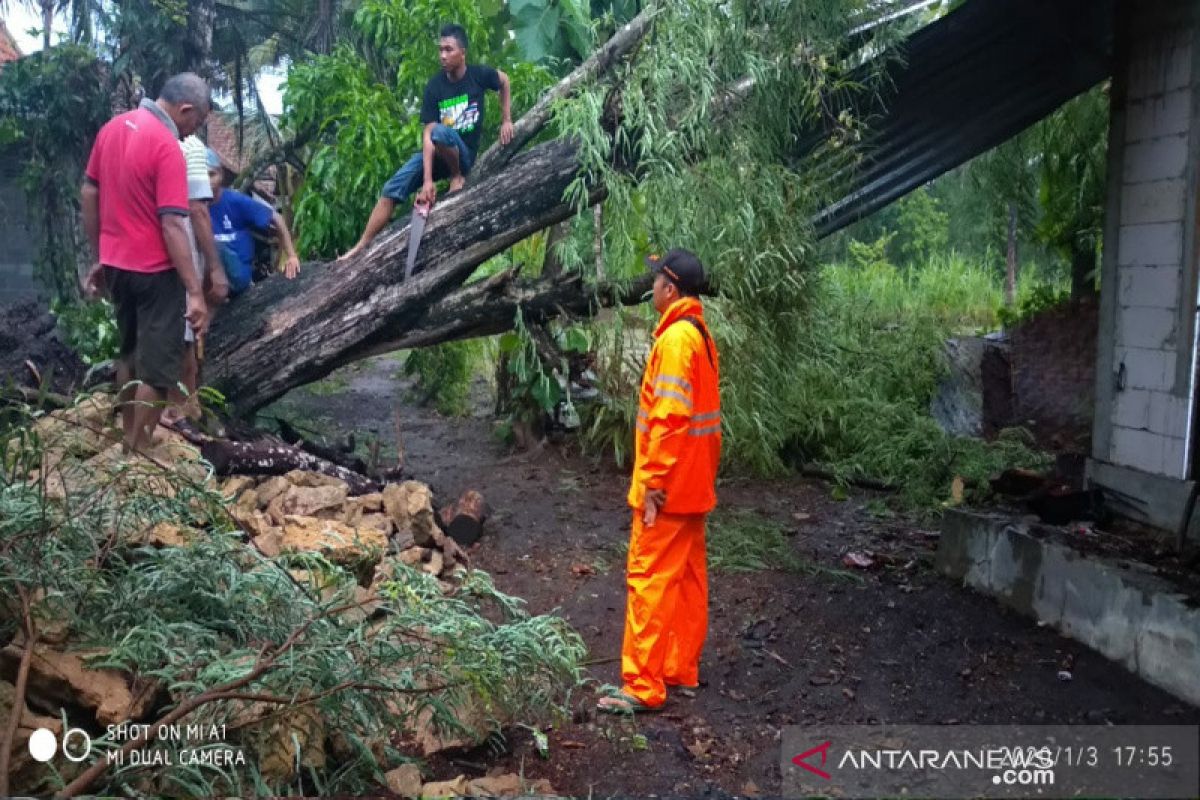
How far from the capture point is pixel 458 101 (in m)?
7.63

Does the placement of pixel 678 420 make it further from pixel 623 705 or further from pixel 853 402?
pixel 853 402

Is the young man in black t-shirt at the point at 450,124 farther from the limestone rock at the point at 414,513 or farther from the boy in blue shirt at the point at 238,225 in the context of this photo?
the limestone rock at the point at 414,513

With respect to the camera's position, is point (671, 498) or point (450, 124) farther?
point (450, 124)

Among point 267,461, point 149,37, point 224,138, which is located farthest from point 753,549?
point 224,138

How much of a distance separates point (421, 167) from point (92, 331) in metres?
2.82

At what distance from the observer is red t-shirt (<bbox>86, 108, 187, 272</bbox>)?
541cm

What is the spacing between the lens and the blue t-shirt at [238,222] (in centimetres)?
709

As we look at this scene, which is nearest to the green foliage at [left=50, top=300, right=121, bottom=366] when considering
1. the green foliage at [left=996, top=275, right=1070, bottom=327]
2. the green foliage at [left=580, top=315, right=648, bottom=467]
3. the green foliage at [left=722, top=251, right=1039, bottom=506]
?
the green foliage at [left=580, top=315, right=648, bottom=467]

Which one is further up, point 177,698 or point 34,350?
point 34,350

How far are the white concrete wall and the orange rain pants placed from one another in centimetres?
262

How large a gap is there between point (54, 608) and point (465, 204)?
4.42 meters

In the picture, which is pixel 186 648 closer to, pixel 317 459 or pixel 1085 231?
pixel 317 459

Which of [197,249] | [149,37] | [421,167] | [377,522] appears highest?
[149,37]

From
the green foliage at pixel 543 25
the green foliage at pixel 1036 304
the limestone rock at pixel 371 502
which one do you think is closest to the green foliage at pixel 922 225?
the green foliage at pixel 1036 304
